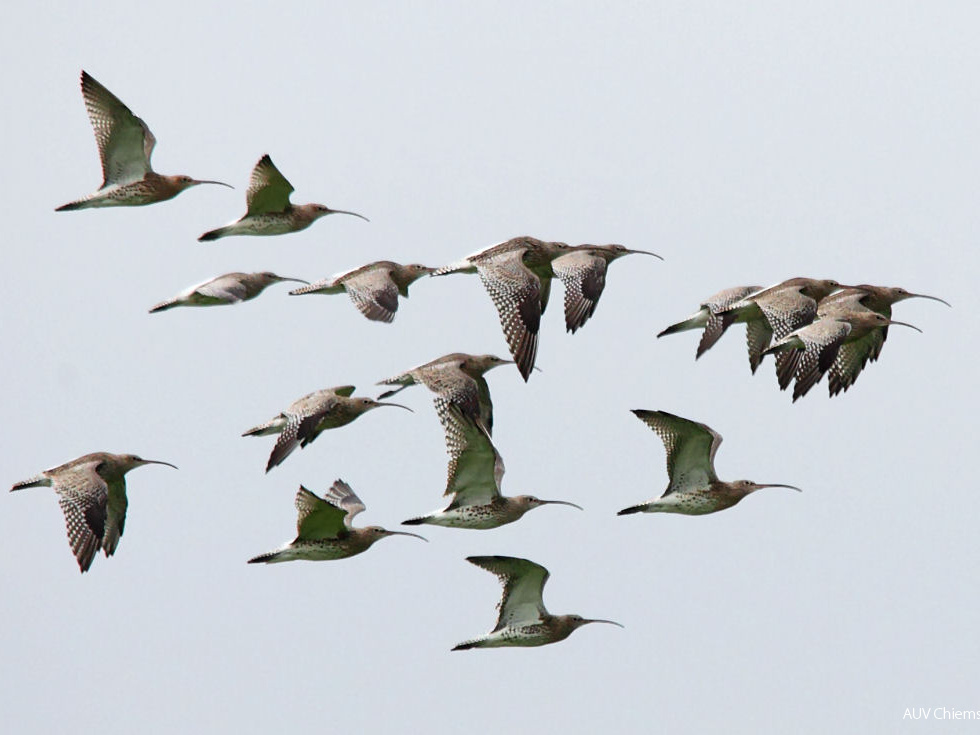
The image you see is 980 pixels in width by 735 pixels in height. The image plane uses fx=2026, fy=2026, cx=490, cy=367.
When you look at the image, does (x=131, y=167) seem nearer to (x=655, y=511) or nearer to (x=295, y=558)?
A: (x=295, y=558)

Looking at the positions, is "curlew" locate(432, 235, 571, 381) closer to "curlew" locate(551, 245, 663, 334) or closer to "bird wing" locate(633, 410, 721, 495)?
"curlew" locate(551, 245, 663, 334)

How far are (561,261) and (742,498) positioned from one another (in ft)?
12.4

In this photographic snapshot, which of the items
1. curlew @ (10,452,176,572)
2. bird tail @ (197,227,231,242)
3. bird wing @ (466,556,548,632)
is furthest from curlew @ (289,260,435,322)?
bird wing @ (466,556,548,632)

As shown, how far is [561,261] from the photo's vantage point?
914 inches

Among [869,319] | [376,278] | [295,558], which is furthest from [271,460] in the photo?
[869,319]

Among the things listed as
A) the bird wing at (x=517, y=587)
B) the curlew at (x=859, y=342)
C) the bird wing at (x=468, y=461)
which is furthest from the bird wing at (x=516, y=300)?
the curlew at (x=859, y=342)

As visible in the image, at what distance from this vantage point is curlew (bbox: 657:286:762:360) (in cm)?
2321

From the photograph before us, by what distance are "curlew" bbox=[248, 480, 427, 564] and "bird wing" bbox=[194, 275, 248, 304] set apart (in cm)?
308

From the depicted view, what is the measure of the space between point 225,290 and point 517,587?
4662 mm

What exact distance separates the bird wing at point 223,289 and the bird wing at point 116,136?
4.57ft

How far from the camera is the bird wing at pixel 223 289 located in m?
22.1

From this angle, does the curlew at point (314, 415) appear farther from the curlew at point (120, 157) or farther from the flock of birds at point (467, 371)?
the curlew at point (120, 157)

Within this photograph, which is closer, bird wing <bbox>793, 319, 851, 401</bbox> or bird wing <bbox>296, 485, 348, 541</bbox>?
bird wing <bbox>296, 485, 348, 541</bbox>

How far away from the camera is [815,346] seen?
2066 cm
